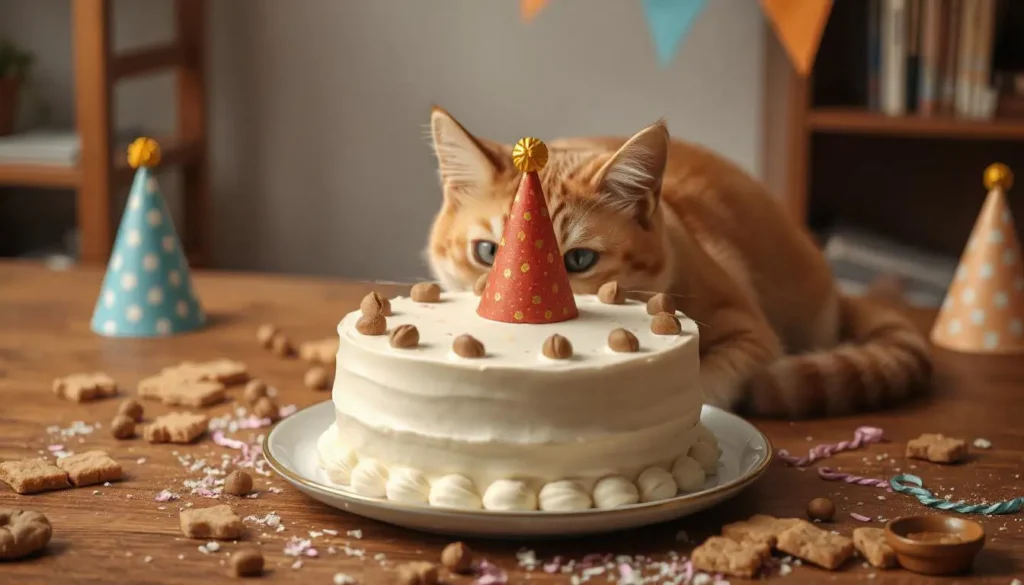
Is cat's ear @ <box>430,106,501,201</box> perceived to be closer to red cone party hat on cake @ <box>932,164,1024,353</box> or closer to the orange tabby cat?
the orange tabby cat

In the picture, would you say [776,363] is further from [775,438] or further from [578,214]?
[578,214]

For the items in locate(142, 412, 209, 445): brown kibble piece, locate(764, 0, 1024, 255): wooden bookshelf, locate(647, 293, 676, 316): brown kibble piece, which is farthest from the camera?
locate(764, 0, 1024, 255): wooden bookshelf

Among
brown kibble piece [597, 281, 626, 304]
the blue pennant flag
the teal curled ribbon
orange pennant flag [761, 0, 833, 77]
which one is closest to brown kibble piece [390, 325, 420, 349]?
brown kibble piece [597, 281, 626, 304]

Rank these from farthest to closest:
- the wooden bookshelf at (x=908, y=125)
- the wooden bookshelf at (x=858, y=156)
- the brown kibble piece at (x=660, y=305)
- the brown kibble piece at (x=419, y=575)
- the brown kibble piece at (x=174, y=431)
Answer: the wooden bookshelf at (x=858, y=156) < the wooden bookshelf at (x=908, y=125) < the brown kibble piece at (x=174, y=431) < the brown kibble piece at (x=660, y=305) < the brown kibble piece at (x=419, y=575)

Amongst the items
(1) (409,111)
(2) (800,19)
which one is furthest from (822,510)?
(1) (409,111)

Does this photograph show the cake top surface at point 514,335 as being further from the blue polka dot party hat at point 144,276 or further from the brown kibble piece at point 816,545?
the blue polka dot party hat at point 144,276

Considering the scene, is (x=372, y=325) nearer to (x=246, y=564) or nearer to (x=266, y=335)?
(x=246, y=564)

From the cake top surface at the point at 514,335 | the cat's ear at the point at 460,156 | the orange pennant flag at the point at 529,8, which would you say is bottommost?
the cake top surface at the point at 514,335

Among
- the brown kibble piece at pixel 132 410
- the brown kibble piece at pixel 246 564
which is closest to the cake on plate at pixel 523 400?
the brown kibble piece at pixel 246 564
